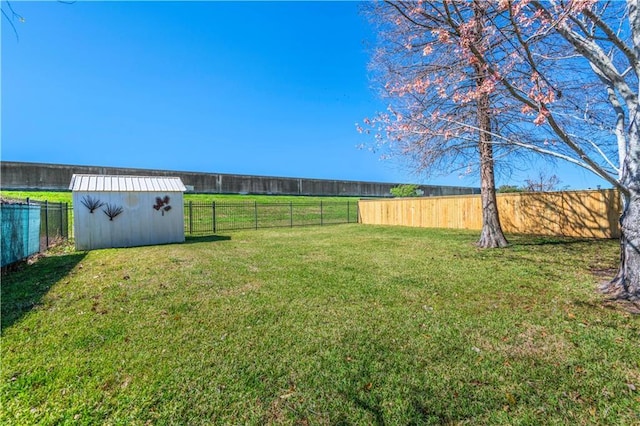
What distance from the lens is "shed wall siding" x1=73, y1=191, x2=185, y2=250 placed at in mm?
9312

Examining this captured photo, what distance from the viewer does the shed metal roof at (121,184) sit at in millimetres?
9703

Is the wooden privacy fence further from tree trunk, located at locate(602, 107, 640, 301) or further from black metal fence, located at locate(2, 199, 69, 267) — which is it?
black metal fence, located at locate(2, 199, 69, 267)

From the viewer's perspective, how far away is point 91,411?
196cm

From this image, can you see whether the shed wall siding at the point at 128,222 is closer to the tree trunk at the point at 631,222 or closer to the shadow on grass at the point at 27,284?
the shadow on grass at the point at 27,284

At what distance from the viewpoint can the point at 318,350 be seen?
2.71 metres

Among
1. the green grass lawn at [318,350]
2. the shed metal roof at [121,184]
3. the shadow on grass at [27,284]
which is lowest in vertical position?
the green grass lawn at [318,350]

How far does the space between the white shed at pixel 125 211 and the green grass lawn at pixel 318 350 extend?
4.76 metres

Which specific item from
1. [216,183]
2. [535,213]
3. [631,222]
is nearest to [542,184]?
[535,213]

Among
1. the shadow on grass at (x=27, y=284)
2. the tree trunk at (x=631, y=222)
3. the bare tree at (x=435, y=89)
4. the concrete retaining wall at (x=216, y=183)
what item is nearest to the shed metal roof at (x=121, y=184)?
the shadow on grass at (x=27, y=284)

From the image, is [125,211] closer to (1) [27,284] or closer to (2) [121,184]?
(2) [121,184]

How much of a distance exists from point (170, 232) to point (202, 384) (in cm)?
977

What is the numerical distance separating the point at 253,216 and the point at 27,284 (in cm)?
1387

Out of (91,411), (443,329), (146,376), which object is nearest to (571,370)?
(443,329)

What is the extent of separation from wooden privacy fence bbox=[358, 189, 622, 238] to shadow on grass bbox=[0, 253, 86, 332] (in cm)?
1408
